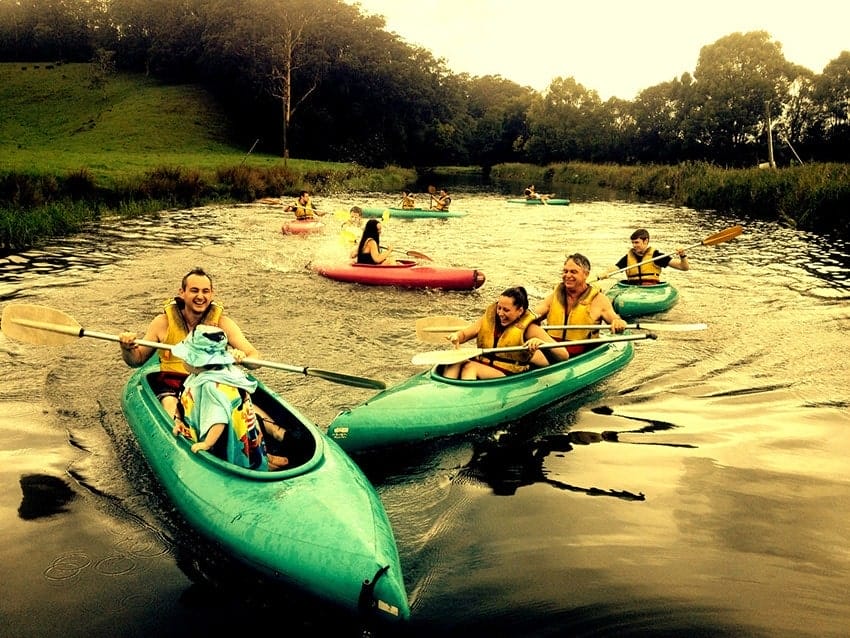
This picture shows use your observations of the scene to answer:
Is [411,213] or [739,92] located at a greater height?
[739,92]

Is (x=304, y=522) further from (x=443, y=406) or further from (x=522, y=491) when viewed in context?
(x=443, y=406)

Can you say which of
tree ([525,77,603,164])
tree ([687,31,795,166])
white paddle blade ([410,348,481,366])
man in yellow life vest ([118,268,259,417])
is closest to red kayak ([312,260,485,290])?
white paddle blade ([410,348,481,366])

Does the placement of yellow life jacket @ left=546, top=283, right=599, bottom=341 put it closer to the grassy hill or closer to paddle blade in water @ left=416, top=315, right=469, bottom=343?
paddle blade in water @ left=416, top=315, right=469, bottom=343

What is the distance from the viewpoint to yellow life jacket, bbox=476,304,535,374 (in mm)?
5570

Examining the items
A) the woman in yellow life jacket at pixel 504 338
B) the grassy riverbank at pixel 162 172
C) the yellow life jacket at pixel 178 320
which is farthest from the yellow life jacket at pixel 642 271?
the grassy riverbank at pixel 162 172

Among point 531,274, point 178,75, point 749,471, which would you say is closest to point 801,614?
point 749,471

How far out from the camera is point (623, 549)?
12.3 ft

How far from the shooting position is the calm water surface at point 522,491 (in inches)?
127

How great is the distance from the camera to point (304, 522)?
10.7 feet

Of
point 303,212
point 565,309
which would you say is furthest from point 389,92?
point 565,309

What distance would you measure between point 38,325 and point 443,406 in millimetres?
3101

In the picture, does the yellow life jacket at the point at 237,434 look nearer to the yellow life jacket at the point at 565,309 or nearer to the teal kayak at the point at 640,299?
the yellow life jacket at the point at 565,309

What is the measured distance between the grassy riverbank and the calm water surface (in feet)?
24.5

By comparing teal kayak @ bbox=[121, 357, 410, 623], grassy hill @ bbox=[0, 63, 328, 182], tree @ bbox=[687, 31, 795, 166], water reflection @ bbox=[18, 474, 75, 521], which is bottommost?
water reflection @ bbox=[18, 474, 75, 521]
